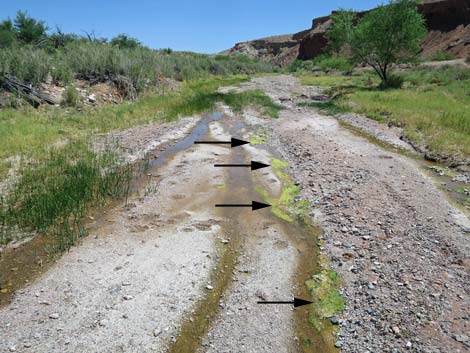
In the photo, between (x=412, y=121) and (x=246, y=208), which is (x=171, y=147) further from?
(x=412, y=121)

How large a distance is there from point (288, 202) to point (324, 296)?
3291mm

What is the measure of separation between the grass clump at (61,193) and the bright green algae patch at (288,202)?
3522 millimetres

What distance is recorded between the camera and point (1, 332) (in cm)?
418

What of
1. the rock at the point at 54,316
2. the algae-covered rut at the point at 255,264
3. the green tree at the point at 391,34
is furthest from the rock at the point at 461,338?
the green tree at the point at 391,34

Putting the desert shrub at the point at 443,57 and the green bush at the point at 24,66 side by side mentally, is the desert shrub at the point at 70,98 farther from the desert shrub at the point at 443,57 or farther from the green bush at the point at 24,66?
the desert shrub at the point at 443,57

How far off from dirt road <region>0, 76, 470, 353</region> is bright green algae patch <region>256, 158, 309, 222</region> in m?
0.04

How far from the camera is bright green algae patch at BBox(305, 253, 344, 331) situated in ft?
15.0

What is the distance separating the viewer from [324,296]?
4.94 meters

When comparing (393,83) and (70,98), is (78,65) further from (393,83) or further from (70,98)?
(393,83)

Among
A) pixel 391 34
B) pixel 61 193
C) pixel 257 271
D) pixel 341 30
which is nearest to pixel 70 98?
pixel 61 193

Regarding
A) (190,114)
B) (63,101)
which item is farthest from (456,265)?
(63,101)

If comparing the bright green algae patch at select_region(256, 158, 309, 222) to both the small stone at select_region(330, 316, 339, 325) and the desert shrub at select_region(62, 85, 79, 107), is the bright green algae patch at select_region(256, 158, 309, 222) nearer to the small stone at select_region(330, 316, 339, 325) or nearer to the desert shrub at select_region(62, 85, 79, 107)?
the small stone at select_region(330, 316, 339, 325)

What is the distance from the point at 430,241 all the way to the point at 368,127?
1004cm

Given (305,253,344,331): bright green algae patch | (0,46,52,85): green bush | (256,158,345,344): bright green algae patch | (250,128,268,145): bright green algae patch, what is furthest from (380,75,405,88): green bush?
(305,253,344,331): bright green algae patch
